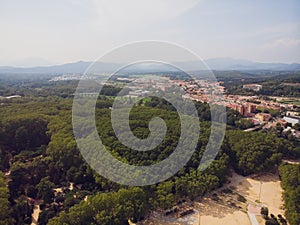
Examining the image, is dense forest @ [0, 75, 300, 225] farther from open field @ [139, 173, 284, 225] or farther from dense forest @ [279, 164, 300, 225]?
open field @ [139, 173, 284, 225]

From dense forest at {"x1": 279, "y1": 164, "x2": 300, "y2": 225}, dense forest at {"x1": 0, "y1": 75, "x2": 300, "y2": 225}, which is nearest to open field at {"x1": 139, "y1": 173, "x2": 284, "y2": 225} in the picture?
dense forest at {"x1": 0, "y1": 75, "x2": 300, "y2": 225}

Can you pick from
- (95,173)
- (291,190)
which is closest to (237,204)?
(291,190)

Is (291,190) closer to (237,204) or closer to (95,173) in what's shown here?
(237,204)

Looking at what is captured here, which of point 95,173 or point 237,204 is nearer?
point 237,204

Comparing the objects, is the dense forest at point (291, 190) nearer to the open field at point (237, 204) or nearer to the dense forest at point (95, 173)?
the dense forest at point (95, 173)

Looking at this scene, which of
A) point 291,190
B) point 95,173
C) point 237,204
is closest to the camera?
point 291,190

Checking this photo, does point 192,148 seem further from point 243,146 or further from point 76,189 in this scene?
point 76,189

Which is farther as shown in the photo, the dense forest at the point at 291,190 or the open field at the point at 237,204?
the open field at the point at 237,204

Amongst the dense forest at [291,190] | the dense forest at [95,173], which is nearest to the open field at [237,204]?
the dense forest at [95,173]
